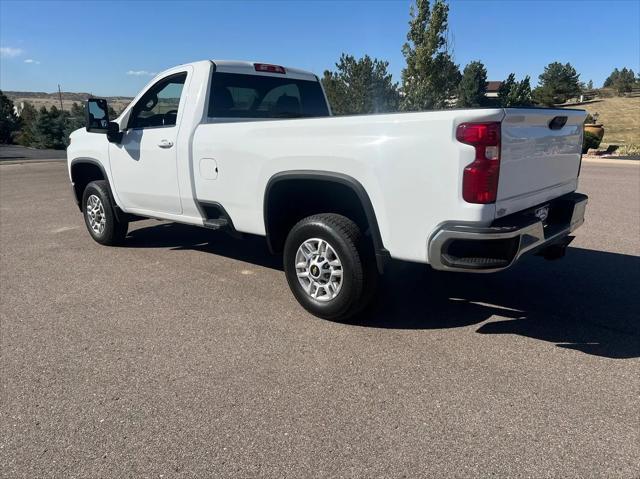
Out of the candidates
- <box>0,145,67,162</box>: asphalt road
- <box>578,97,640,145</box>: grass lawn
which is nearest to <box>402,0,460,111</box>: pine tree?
<box>578,97,640,145</box>: grass lawn

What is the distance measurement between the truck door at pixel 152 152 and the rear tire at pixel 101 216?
12.8 inches

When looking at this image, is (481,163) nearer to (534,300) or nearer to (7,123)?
(534,300)

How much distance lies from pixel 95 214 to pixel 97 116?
1353 mm

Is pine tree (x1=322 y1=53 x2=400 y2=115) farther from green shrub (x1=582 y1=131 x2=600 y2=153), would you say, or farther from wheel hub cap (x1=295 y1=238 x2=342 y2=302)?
wheel hub cap (x1=295 y1=238 x2=342 y2=302)

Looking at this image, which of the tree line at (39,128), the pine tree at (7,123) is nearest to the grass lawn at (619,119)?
the tree line at (39,128)

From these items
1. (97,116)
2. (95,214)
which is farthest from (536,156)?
(95,214)

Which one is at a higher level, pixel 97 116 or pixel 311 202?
pixel 97 116

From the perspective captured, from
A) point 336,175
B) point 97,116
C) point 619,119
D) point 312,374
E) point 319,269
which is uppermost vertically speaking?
point 619,119

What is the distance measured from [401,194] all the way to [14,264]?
15.4 feet

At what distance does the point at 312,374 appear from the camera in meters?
3.19

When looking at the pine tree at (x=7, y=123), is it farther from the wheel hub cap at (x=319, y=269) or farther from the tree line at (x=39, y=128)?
the wheel hub cap at (x=319, y=269)

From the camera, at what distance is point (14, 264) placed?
567 centimetres

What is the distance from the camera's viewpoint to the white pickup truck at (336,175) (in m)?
3.06

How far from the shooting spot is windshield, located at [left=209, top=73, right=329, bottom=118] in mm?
4957
